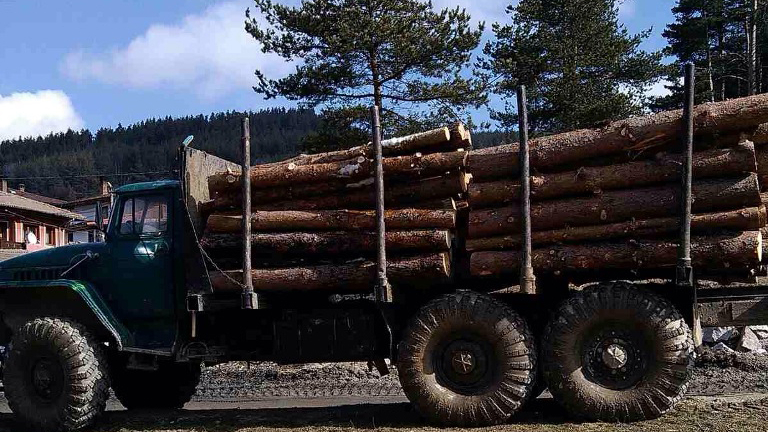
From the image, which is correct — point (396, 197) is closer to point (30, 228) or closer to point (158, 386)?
point (158, 386)

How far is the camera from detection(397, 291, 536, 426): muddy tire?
8.66 m

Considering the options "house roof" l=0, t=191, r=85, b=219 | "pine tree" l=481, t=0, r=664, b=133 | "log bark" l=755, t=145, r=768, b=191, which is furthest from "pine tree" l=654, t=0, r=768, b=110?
"house roof" l=0, t=191, r=85, b=219

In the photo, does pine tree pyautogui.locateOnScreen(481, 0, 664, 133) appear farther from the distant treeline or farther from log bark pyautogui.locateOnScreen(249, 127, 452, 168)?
the distant treeline

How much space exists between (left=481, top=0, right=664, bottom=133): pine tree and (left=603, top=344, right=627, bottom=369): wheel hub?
18847 mm

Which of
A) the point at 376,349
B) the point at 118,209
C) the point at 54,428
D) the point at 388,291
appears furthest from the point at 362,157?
the point at 54,428

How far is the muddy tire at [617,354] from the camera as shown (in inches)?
328

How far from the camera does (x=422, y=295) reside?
9.48m

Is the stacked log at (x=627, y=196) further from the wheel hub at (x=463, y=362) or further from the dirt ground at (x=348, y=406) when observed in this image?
the dirt ground at (x=348, y=406)

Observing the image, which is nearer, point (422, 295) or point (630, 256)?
point (630, 256)

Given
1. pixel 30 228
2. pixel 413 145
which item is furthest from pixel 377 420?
pixel 30 228

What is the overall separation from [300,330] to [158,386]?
10.1 feet

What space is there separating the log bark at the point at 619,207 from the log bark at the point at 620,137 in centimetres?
45

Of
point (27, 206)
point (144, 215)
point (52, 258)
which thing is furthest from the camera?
point (27, 206)

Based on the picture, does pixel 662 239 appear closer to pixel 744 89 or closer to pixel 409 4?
pixel 409 4
